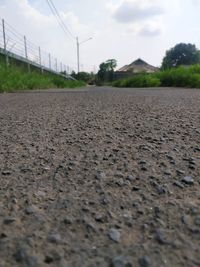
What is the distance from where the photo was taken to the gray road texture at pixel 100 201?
55 centimetres

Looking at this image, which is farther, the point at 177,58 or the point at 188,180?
the point at 177,58

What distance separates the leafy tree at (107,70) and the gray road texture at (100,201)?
50.0 metres

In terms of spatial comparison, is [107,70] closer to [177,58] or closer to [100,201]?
[177,58]

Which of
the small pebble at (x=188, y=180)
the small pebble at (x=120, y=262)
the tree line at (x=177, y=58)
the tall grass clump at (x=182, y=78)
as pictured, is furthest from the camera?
the tree line at (x=177, y=58)

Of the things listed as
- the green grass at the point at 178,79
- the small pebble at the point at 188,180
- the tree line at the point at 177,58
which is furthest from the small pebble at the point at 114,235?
the tree line at the point at 177,58

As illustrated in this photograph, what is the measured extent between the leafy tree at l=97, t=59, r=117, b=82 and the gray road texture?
164 feet

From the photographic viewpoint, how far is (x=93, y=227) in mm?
632

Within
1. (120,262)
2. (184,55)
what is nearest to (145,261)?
(120,262)

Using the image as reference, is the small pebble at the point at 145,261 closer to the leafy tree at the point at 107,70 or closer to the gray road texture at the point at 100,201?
the gray road texture at the point at 100,201

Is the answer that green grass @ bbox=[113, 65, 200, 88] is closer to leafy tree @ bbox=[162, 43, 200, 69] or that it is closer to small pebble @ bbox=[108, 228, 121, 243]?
small pebble @ bbox=[108, 228, 121, 243]

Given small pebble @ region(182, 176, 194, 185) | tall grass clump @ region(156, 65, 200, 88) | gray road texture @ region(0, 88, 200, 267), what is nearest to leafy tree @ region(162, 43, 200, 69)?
tall grass clump @ region(156, 65, 200, 88)

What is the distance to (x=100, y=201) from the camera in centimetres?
76

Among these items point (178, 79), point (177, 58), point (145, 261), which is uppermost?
point (177, 58)

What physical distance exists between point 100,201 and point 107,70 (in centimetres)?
5346
